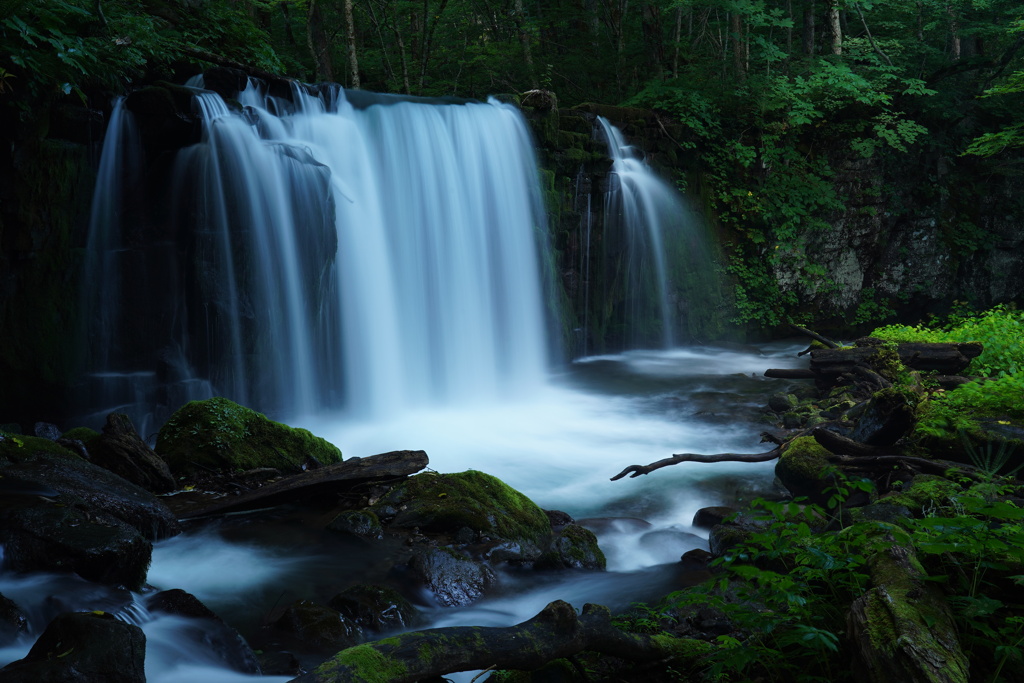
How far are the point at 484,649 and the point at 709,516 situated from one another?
3.49 metres

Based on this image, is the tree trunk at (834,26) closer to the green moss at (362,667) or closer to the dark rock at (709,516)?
the dark rock at (709,516)

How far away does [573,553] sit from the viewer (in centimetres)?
478

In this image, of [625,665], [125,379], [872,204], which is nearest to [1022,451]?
[625,665]

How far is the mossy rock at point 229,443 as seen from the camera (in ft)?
19.1

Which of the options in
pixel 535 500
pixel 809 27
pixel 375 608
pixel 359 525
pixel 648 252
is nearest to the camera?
pixel 375 608

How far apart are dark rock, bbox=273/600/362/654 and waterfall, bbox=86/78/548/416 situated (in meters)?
5.06

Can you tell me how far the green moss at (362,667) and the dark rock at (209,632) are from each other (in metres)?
1.26

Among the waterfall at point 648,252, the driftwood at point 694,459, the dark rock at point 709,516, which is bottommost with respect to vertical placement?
the dark rock at point 709,516

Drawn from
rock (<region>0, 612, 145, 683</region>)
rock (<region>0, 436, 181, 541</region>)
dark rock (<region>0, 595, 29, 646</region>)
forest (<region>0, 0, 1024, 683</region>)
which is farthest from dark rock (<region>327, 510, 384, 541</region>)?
rock (<region>0, 612, 145, 683</region>)

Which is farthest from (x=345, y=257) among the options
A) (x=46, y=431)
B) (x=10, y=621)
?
(x=10, y=621)

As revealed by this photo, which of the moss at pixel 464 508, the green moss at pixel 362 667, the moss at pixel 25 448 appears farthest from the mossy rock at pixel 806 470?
the moss at pixel 25 448

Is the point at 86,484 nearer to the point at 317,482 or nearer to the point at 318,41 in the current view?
the point at 317,482

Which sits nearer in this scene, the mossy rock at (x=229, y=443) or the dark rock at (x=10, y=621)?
the dark rock at (x=10, y=621)

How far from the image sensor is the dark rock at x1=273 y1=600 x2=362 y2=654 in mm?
3488
